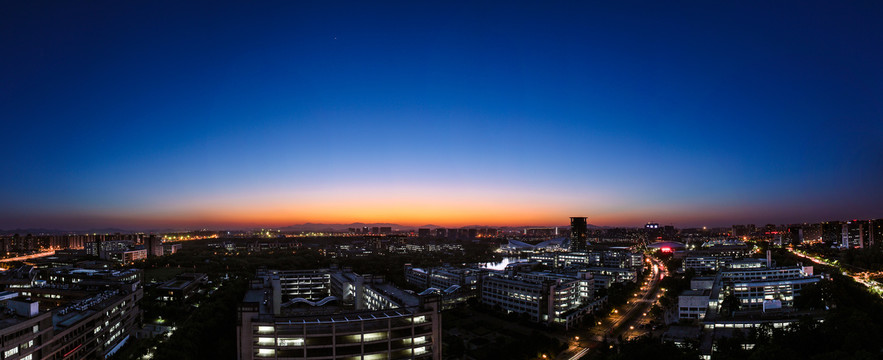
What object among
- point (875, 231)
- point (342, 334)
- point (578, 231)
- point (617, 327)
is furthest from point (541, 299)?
point (578, 231)

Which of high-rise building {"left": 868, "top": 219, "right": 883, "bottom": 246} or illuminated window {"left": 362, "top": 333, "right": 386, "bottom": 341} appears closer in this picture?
illuminated window {"left": 362, "top": 333, "right": 386, "bottom": 341}

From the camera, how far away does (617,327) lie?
54.4 feet

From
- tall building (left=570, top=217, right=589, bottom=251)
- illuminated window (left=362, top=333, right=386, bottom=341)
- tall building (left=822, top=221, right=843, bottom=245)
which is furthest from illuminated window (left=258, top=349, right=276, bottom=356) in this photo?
tall building (left=822, top=221, right=843, bottom=245)

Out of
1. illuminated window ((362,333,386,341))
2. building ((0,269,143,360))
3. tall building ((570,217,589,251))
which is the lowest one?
tall building ((570,217,589,251))

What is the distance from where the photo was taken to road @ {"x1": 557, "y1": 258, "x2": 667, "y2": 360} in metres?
14.2

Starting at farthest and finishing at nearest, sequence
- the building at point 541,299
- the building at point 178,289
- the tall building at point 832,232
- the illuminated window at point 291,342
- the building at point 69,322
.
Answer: the tall building at point 832,232 → the building at point 178,289 → the building at point 541,299 → the building at point 69,322 → the illuminated window at point 291,342

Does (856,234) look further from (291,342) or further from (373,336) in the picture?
(291,342)

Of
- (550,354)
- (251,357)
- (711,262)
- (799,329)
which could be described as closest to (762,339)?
(799,329)

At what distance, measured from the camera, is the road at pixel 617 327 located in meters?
14.2

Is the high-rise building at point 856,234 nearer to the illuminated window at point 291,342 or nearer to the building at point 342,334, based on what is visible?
the building at point 342,334

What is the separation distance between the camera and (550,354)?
42.2 ft

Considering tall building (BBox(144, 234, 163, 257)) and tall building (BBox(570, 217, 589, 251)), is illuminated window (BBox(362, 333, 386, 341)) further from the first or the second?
tall building (BBox(570, 217, 589, 251))

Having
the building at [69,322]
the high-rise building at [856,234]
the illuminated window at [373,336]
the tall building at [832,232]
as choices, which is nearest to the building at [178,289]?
the building at [69,322]

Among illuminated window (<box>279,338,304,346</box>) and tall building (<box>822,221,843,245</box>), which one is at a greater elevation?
illuminated window (<box>279,338,304,346</box>)
